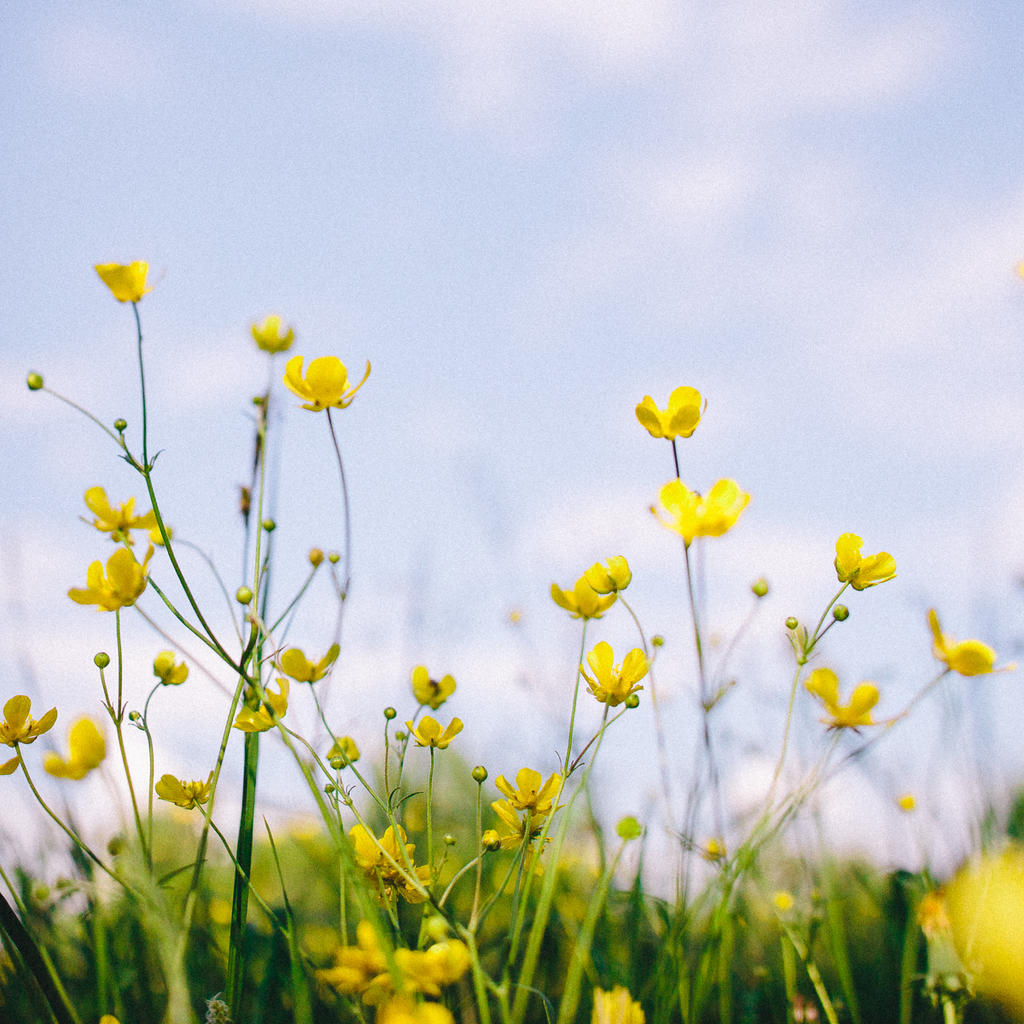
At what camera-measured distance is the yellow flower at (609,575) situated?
3.60ft

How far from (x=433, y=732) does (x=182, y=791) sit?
1.13ft

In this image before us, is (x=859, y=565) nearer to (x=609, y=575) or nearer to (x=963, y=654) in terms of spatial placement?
(x=963, y=654)

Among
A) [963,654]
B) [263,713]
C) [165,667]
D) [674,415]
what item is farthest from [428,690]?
[963,654]

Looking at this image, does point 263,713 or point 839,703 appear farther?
A: point 839,703

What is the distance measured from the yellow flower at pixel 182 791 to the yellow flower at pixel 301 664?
164mm

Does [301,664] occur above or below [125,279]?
below

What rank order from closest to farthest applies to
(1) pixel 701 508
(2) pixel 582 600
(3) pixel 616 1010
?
(3) pixel 616 1010
(1) pixel 701 508
(2) pixel 582 600

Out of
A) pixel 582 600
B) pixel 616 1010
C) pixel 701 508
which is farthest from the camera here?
pixel 582 600

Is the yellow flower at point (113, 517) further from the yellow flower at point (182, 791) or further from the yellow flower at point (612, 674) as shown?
the yellow flower at point (612, 674)

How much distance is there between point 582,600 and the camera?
1.18 meters

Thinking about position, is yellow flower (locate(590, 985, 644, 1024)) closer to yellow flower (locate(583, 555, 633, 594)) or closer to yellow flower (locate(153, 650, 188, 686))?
yellow flower (locate(583, 555, 633, 594))

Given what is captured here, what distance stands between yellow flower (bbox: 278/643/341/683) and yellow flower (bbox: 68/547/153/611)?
20 cm

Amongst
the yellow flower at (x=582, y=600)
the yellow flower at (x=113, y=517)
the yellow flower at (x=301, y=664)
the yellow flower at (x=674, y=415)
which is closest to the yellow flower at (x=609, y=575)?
the yellow flower at (x=582, y=600)

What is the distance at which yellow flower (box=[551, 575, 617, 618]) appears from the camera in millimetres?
1173
